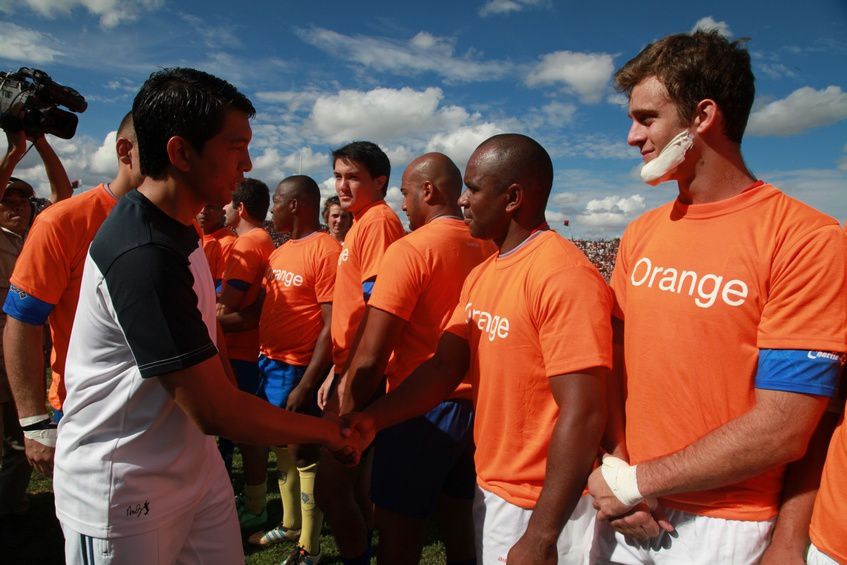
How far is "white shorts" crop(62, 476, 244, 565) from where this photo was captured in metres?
1.86

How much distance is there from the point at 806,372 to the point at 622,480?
0.61 metres

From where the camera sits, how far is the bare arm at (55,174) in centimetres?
371

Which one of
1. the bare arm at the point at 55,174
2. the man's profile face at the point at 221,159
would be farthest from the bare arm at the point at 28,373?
the man's profile face at the point at 221,159

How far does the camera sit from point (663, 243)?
6.19 feet

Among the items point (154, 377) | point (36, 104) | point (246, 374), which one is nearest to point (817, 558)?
point (154, 377)

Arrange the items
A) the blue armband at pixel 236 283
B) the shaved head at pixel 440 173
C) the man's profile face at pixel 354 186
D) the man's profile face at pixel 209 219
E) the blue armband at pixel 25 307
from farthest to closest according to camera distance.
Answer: the man's profile face at pixel 209 219 < the blue armband at pixel 236 283 < the man's profile face at pixel 354 186 < the shaved head at pixel 440 173 < the blue armband at pixel 25 307

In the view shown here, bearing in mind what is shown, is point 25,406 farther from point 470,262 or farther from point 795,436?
point 795,436

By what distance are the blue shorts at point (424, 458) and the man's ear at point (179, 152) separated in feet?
5.85

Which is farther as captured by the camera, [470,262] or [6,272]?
[6,272]

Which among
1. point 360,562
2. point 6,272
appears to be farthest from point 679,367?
point 6,272

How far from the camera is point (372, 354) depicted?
2994 millimetres

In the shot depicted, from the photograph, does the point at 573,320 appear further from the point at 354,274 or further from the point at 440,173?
the point at 354,274

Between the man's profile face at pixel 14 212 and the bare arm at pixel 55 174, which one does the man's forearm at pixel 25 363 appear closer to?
the bare arm at pixel 55 174

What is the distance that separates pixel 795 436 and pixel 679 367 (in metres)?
0.35
